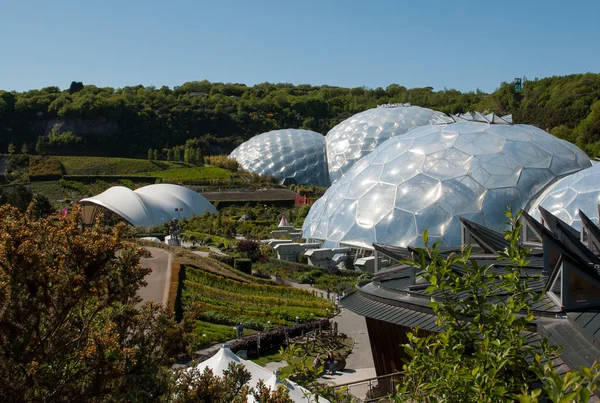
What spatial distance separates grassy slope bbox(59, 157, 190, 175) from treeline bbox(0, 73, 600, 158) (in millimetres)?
10850

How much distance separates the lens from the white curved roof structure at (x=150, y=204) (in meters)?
44.4

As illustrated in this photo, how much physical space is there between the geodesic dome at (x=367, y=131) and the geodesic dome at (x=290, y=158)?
156 cm

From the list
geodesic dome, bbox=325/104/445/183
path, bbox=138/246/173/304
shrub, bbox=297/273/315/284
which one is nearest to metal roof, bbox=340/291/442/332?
path, bbox=138/246/173/304

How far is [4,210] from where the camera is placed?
7.29 m

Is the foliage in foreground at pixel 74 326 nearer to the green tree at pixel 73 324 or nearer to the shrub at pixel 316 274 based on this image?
the green tree at pixel 73 324

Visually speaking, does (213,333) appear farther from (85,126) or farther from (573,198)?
(85,126)

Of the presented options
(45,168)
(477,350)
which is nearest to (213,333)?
(477,350)

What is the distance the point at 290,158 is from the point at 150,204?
18.3 meters

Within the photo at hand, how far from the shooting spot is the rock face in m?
85.7

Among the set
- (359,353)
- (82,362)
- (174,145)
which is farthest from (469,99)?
(82,362)

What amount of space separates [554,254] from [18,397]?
25.2 feet

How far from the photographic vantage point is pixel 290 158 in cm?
6094

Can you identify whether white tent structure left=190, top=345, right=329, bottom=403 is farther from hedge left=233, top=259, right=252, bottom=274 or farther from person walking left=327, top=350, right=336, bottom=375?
hedge left=233, top=259, right=252, bottom=274

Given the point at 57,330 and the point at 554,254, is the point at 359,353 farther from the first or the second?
the point at 57,330
